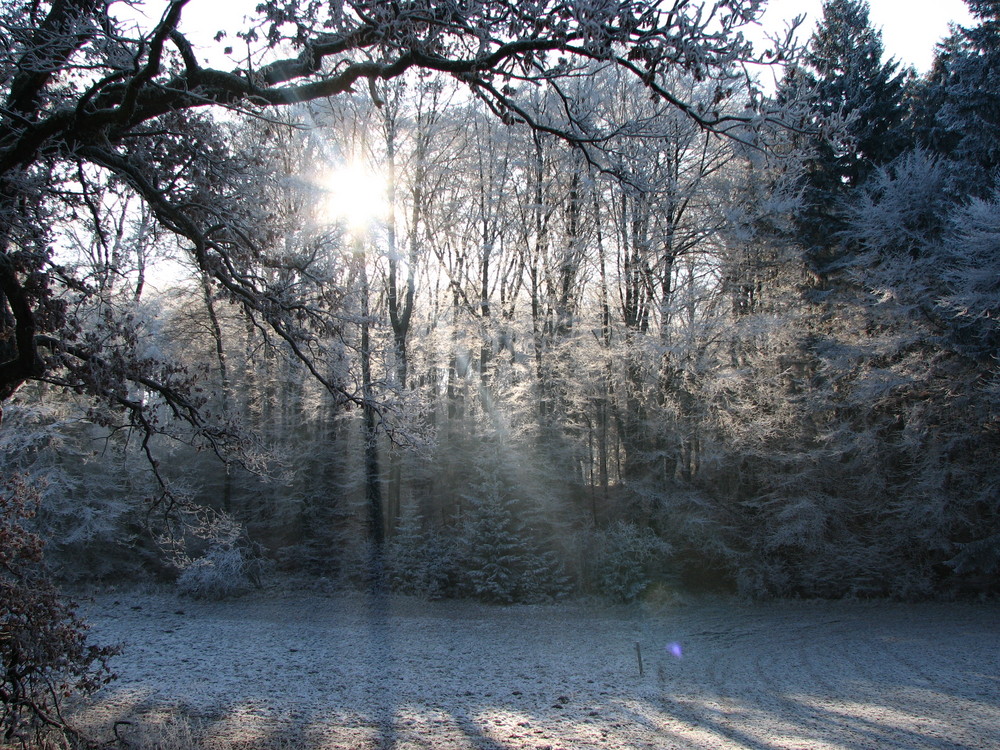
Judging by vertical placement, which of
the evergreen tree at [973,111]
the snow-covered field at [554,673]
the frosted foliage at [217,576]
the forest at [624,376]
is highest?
the evergreen tree at [973,111]

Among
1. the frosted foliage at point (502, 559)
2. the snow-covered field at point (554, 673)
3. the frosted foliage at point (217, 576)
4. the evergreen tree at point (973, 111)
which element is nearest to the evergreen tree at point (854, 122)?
the evergreen tree at point (973, 111)

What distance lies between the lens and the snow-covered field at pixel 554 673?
23.2 feet

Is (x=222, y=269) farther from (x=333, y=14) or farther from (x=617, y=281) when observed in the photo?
(x=617, y=281)

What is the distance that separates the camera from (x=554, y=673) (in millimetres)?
9938

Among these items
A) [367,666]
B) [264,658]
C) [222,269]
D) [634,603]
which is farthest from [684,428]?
[222,269]

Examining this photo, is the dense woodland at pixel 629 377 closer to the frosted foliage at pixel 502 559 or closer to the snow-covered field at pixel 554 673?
the frosted foliage at pixel 502 559

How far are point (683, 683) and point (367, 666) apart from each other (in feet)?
16.6

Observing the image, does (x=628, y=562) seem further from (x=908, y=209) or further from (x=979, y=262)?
(x=908, y=209)

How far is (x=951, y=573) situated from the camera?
49.3 ft

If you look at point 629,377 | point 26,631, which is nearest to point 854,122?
point 629,377

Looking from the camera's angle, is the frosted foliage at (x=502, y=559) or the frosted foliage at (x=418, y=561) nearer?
the frosted foliage at (x=502, y=559)

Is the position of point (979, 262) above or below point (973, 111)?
below

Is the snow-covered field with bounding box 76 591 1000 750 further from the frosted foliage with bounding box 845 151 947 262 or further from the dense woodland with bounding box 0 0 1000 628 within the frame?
the frosted foliage with bounding box 845 151 947 262

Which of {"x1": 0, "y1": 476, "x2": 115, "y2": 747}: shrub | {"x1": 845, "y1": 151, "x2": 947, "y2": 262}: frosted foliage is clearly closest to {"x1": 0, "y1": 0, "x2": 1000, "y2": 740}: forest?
{"x1": 845, "y1": 151, "x2": 947, "y2": 262}: frosted foliage
